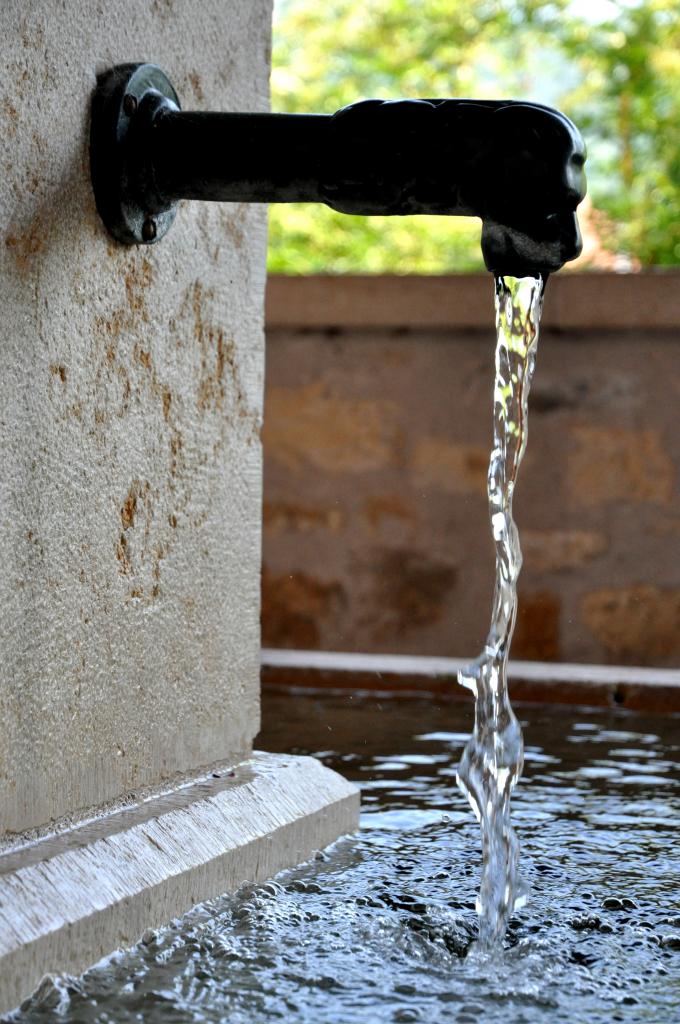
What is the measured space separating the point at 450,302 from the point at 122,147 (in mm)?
2787

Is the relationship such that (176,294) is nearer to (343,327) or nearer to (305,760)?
(305,760)

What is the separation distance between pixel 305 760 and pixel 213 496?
0.47 m

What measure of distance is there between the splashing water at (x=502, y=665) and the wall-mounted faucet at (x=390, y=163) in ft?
0.40

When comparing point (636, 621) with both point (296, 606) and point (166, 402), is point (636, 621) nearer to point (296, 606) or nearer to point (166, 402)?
point (296, 606)

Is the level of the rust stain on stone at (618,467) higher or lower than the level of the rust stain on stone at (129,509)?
higher

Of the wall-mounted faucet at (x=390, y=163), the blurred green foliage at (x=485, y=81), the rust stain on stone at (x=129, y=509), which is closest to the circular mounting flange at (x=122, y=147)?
the wall-mounted faucet at (x=390, y=163)

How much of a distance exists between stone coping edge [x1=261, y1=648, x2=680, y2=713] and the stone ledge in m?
1.18

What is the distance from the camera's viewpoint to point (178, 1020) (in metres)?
1.34

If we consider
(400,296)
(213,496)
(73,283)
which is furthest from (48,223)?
(400,296)

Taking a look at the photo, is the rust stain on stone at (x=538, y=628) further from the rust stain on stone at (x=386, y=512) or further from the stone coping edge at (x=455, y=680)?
the stone coping edge at (x=455, y=680)

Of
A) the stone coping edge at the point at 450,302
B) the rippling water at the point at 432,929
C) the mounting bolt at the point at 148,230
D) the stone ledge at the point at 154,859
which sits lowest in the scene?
the rippling water at the point at 432,929

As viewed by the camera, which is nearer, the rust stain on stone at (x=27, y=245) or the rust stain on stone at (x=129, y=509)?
the rust stain on stone at (x=27, y=245)

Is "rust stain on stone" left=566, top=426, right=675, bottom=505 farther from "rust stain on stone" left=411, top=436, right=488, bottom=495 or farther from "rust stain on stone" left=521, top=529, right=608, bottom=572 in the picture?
"rust stain on stone" left=411, top=436, right=488, bottom=495

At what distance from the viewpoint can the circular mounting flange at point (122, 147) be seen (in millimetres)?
1752
